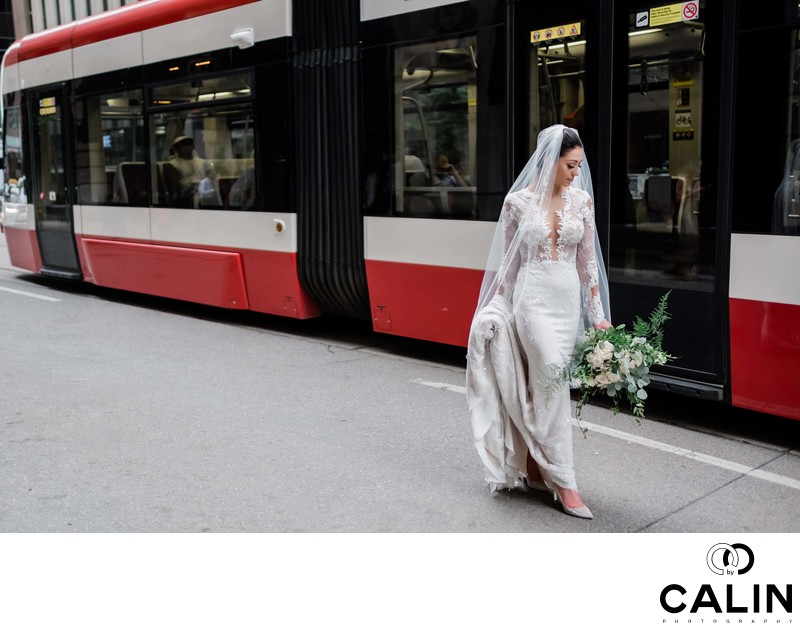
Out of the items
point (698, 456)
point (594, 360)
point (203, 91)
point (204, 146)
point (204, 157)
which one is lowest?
point (698, 456)

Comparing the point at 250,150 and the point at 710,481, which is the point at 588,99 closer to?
the point at 710,481

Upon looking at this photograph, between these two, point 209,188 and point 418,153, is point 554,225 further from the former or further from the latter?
point 209,188

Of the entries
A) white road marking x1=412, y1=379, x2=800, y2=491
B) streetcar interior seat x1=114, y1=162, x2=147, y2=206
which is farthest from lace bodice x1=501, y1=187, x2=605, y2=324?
streetcar interior seat x1=114, y1=162, x2=147, y2=206

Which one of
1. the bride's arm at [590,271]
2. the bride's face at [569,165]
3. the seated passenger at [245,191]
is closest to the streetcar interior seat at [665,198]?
the bride's arm at [590,271]

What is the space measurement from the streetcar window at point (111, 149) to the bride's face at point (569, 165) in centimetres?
712

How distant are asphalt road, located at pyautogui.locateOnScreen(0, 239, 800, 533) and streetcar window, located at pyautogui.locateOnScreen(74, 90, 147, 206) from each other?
2857 mm

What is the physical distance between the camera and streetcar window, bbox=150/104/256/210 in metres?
9.12

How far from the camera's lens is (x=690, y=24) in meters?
5.54

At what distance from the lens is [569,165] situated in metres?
4.41

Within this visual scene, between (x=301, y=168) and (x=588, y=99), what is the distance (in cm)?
316

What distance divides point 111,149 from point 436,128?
524 cm

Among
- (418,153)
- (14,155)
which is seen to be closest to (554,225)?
(418,153)

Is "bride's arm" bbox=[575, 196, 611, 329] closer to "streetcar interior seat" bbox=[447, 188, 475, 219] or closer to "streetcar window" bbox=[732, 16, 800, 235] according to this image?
"streetcar window" bbox=[732, 16, 800, 235]

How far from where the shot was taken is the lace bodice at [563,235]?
4.45m
